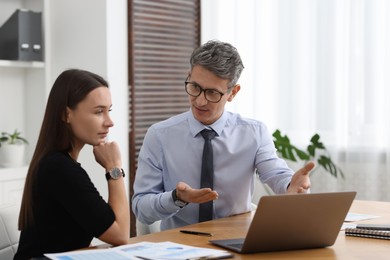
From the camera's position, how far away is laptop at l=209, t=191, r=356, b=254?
6.23ft

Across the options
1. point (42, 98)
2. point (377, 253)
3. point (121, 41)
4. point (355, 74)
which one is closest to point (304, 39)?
point (355, 74)

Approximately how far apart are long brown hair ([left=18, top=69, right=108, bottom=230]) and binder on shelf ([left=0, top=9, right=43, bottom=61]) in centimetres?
196

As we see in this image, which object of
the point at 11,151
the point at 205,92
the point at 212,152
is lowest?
the point at 11,151

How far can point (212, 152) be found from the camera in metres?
2.74

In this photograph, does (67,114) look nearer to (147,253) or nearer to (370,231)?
(147,253)

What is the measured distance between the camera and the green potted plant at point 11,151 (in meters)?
4.16

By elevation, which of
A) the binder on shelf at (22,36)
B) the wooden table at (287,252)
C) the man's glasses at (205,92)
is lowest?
the wooden table at (287,252)

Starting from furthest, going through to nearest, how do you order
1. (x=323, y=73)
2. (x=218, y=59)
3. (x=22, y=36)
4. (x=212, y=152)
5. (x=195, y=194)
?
(x=323, y=73)
(x=22, y=36)
(x=212, y=152)
(x=218, y=59)
(x=195, y=194)

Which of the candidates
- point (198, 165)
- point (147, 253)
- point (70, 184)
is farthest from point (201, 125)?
point (147, 253)

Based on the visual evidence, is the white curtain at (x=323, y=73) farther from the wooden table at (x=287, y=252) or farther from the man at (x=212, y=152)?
the wooden table at (x=287, y=252)

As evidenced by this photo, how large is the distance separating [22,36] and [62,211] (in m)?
2.24

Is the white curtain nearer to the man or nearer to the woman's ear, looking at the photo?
the man

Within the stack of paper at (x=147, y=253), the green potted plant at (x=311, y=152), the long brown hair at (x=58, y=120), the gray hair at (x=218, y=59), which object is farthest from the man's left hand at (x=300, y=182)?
the green potted plant at (x=311, y=152)

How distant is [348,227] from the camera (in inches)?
91.7
